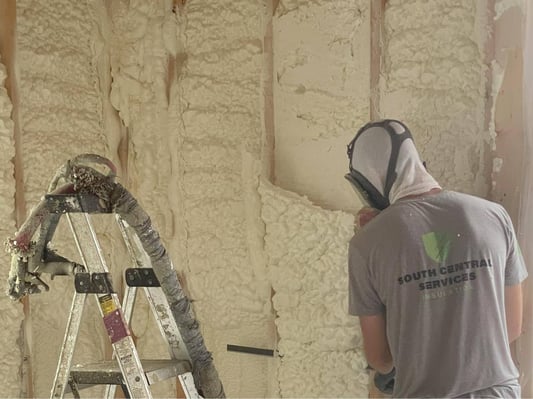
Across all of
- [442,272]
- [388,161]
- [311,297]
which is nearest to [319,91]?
[388,161]

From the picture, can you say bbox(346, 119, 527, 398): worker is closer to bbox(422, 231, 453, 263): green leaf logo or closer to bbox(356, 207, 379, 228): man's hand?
bbox(422, 231, 453, 263): green leaf logo

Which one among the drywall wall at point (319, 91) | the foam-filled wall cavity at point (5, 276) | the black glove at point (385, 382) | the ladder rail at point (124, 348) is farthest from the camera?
the foam-filled wall cavity at point (5, 276)

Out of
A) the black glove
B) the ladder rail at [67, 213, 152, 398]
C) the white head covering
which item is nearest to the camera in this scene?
the ladder rail at [67, 213, 152, 398]

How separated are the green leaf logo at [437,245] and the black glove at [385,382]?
43 cm

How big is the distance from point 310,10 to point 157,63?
58 centimetres

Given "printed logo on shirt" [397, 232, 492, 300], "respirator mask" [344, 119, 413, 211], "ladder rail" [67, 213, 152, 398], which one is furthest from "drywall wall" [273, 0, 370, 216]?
"ladder rail" [67, 213, 152, 398]

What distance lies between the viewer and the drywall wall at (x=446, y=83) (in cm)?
169

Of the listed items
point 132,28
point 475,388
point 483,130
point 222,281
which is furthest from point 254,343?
point 132,28

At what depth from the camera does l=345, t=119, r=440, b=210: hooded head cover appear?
144 cm

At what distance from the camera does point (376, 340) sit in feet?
4.90

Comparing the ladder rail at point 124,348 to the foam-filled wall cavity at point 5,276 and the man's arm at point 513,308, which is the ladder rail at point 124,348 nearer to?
the foam-filled wall cavity at point 5,276

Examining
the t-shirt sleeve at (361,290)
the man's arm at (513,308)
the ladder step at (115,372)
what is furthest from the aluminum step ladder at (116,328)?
the man's arm at (513,308)

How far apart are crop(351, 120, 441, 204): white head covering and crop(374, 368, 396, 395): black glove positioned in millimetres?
521

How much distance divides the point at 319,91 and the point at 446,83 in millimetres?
389
